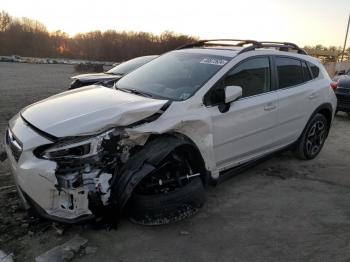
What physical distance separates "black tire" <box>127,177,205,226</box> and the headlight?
637 millimetres

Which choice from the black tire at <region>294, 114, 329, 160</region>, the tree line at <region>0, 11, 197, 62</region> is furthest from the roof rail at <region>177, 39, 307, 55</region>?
the tree line at <region>0, 11, 197, 62</region>

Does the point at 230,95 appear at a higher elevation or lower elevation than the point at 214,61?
lower

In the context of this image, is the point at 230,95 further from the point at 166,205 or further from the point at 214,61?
the point at 166,205

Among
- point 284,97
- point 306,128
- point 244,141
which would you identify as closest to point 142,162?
point 244,141

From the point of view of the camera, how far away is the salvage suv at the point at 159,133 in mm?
3354

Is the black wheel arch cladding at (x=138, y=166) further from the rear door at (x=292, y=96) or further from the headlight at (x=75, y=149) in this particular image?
the rear door at (x=292, y=96)

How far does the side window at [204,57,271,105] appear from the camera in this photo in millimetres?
4289

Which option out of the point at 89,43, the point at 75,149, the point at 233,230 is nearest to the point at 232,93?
the point at 233,230

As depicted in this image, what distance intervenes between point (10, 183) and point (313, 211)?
359 cm

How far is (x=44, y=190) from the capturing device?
3.29m

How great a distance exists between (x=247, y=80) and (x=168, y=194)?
1807 mm

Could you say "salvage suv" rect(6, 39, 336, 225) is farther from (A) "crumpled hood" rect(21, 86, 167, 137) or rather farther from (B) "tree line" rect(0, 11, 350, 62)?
(B) "tree line" rect(0, 11, 350, 62)

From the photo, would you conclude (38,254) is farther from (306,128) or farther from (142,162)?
(306,128)

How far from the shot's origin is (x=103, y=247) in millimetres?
3562
